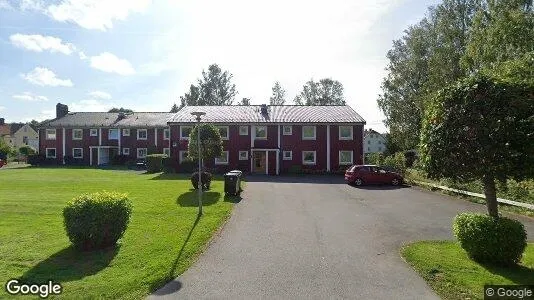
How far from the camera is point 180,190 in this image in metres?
21.7

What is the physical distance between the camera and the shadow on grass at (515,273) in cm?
773

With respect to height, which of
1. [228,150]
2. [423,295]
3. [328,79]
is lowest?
[423,295]

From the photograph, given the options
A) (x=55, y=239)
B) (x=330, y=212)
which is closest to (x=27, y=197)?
(x=55, y=239)

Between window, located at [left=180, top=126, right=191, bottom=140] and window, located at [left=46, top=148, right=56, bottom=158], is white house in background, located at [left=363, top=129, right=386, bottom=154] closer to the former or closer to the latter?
window, located at [left=180, top=126, right=191, bottom=140]

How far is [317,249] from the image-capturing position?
10492 millimetres

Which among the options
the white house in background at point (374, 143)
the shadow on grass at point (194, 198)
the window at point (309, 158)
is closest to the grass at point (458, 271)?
the shadow on grass at point (194, 198)

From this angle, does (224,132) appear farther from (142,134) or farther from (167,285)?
(167,285)

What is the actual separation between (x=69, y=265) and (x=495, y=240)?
1011 centimetres

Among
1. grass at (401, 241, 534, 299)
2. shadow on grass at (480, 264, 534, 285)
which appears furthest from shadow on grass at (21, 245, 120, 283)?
shadow on grass at (480, 264, 534, 285)

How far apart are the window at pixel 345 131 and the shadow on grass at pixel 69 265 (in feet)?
96.4

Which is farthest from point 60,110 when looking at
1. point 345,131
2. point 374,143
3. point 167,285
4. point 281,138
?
point 374,143

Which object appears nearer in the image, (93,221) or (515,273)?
(515,273)

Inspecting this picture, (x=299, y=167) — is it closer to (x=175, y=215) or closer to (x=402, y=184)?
(x=402, y=184)

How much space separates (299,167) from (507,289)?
2919 cm
